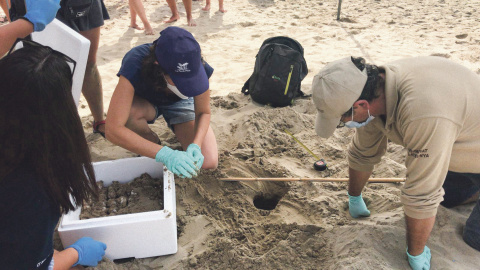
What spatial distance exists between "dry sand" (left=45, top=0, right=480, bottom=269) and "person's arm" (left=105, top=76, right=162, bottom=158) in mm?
403

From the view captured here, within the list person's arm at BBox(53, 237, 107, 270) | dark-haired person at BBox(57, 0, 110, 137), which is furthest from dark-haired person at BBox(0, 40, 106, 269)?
dark-haired person at BBox(57, 0, 110, 137)

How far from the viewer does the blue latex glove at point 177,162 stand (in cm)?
209

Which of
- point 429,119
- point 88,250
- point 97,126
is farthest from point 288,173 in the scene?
point 97,126

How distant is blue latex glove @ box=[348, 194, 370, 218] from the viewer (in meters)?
2.28

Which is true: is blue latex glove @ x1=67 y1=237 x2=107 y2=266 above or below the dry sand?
above

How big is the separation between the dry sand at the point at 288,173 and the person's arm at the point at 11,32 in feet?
3.79

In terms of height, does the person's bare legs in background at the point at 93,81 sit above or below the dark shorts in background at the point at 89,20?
below

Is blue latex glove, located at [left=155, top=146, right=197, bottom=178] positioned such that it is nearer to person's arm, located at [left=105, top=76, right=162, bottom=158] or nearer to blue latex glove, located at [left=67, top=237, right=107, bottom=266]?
person's arm, located at [left=105, top=76, right=162, bottom=158]

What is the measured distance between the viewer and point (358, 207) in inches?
90.0

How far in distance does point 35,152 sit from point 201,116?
1315mm

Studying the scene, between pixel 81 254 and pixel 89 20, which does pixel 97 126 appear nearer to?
pixel 89 20

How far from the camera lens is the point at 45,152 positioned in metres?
1.26

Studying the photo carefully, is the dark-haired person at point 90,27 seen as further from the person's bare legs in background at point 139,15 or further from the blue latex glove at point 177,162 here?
the person's bare legs in background at point 139,15

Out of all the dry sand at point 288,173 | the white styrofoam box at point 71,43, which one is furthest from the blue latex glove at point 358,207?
the white styrofoam box at point 71,43
